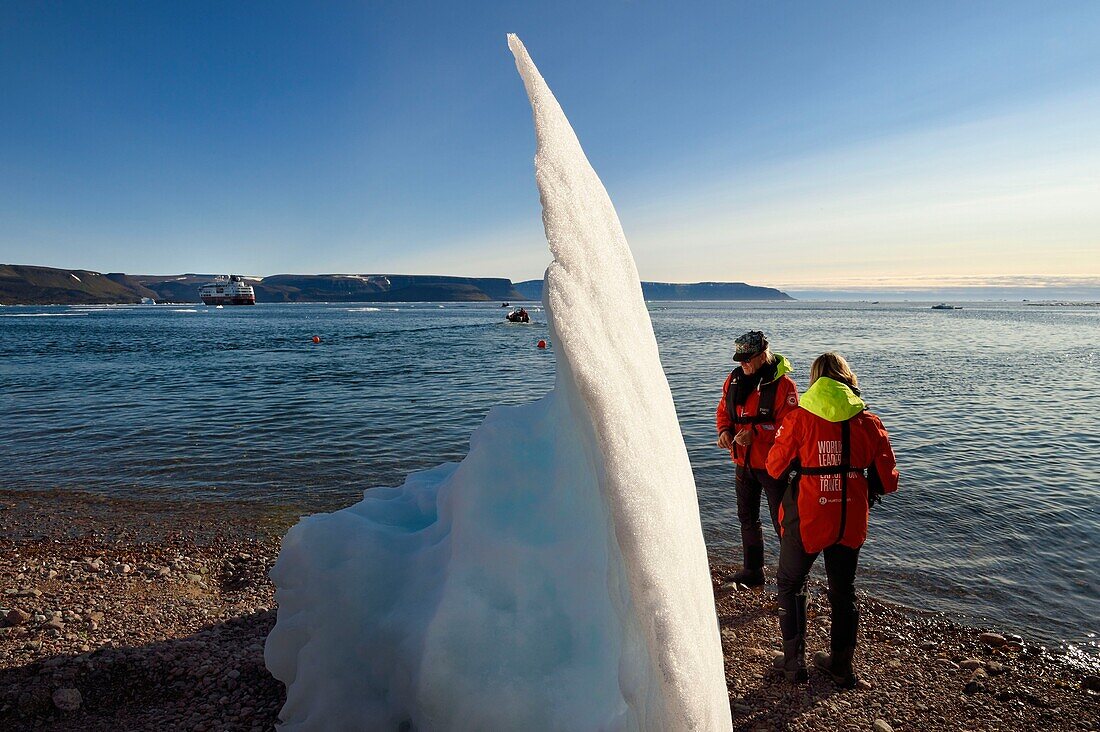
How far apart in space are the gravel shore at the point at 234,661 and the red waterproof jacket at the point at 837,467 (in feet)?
4.48

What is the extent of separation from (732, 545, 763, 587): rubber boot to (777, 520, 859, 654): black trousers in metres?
1.78

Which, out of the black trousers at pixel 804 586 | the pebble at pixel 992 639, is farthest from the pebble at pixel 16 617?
the pebble at pixel 992 639

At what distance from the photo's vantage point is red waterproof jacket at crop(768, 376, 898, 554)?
411 cm

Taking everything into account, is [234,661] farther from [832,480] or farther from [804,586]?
[832,480]

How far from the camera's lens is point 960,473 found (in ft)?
36.7

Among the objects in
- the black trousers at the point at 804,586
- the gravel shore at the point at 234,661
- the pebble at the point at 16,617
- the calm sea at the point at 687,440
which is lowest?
the calm sea at the point at 687,440

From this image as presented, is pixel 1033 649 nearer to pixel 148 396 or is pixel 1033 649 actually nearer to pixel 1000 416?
pixel 1000 416

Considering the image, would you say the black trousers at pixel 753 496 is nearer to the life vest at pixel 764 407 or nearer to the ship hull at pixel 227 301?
the life vest at pixel 764 407

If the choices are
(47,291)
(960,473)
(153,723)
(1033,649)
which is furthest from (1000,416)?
(47,291)

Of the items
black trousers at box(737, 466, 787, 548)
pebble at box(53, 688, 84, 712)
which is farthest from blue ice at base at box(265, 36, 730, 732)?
black trousers at box(737, 466, 787, 548)

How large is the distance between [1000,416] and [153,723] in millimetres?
19887

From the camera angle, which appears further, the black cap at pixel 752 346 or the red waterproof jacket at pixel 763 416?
the black cap at pixel 752 346

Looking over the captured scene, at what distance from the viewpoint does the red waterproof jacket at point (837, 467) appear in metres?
4.11

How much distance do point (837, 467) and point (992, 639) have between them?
3.24 metres
